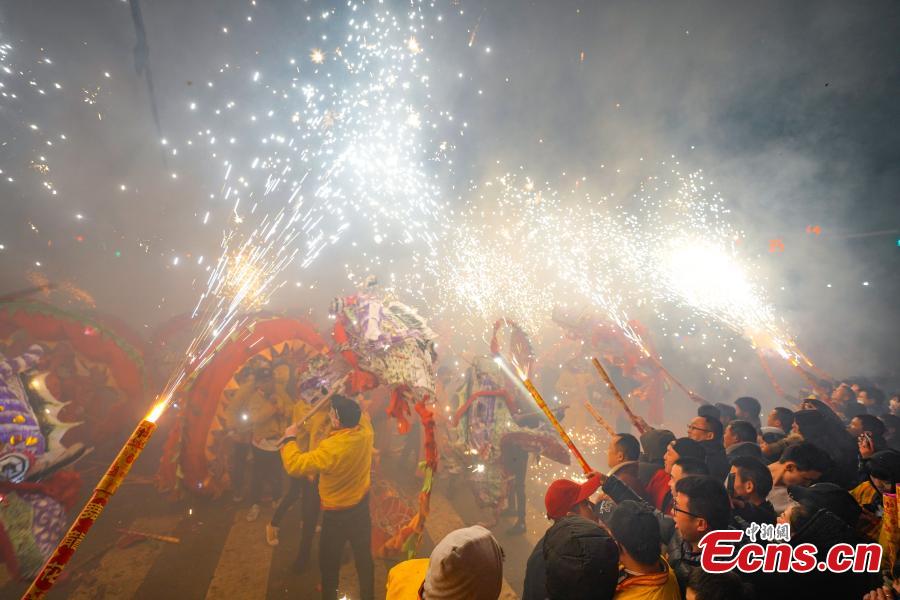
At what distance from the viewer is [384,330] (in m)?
5.04

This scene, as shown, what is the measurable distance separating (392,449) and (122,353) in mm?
6790

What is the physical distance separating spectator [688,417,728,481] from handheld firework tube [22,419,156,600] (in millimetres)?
5619

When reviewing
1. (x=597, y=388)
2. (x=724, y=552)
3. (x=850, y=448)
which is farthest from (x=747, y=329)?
(x=724, y=552)

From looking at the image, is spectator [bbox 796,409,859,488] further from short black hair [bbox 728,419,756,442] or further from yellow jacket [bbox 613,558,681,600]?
yellow jacket [bbox 613,558,681,600]

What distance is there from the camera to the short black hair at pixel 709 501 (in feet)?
8.84

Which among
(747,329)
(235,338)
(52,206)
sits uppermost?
(747,329)

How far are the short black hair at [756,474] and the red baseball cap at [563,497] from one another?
61.5 inches

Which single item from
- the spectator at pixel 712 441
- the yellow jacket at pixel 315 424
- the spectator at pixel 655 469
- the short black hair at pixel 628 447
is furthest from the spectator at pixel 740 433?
the yellow jacket at pixel 315 424

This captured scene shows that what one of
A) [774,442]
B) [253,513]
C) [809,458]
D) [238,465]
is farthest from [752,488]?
[238,465]

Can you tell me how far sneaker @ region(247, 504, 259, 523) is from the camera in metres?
6.23

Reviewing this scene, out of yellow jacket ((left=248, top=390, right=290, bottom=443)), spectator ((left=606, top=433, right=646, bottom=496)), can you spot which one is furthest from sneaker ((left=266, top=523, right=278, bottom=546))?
spectator ((left=606, top=433, right=646, bottom=496))

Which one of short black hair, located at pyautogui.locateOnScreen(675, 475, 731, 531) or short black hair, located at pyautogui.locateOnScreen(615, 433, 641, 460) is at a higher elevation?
short black hair, located at pyautogui.locateOnScreen(615, 433, 641, 460)

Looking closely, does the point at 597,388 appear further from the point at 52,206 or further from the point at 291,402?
the point at 52,206

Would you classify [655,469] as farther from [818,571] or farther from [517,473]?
[517,473]
